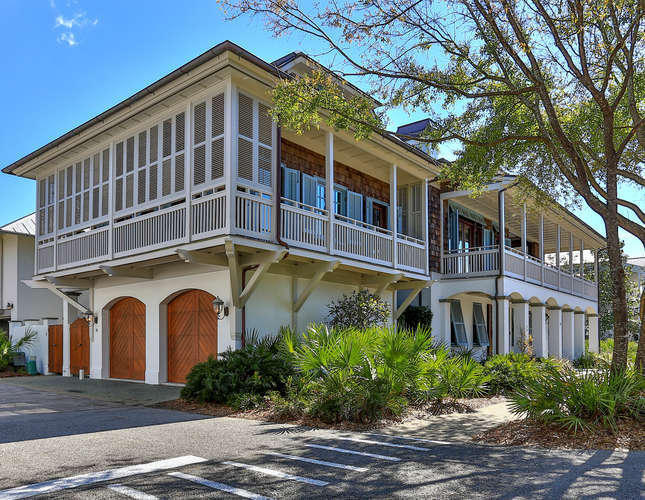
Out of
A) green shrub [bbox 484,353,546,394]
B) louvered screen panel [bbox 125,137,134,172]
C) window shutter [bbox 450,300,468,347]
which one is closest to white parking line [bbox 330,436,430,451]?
green shrub [bbox 484,353,546,394]

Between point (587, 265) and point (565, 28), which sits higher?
point (565, 28)

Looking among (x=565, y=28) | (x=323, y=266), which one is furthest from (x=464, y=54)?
(x=323, y=266)

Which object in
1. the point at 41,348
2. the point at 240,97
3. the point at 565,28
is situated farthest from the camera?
the point at 41,348

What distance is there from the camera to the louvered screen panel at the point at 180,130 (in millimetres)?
12484

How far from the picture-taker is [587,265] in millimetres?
34000

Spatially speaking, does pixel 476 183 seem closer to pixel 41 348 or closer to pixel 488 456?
pixel 488 456

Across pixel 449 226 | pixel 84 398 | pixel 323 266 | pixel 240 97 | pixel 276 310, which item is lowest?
pixel 84 398

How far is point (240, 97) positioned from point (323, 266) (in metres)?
4.13

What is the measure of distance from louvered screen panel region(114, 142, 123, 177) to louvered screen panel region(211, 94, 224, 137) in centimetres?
360

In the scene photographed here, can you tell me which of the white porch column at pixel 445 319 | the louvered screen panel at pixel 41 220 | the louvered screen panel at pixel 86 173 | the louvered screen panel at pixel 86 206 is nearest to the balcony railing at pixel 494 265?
the white porch column at pixel 445 319

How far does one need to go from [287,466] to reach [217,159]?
23.4 ft

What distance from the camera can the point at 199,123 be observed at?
12062 mm

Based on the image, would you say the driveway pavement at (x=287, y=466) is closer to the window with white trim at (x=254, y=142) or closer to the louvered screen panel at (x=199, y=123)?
the window with white trim at (x=254, y=142)

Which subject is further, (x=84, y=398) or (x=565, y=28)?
(x=84, y=398)
